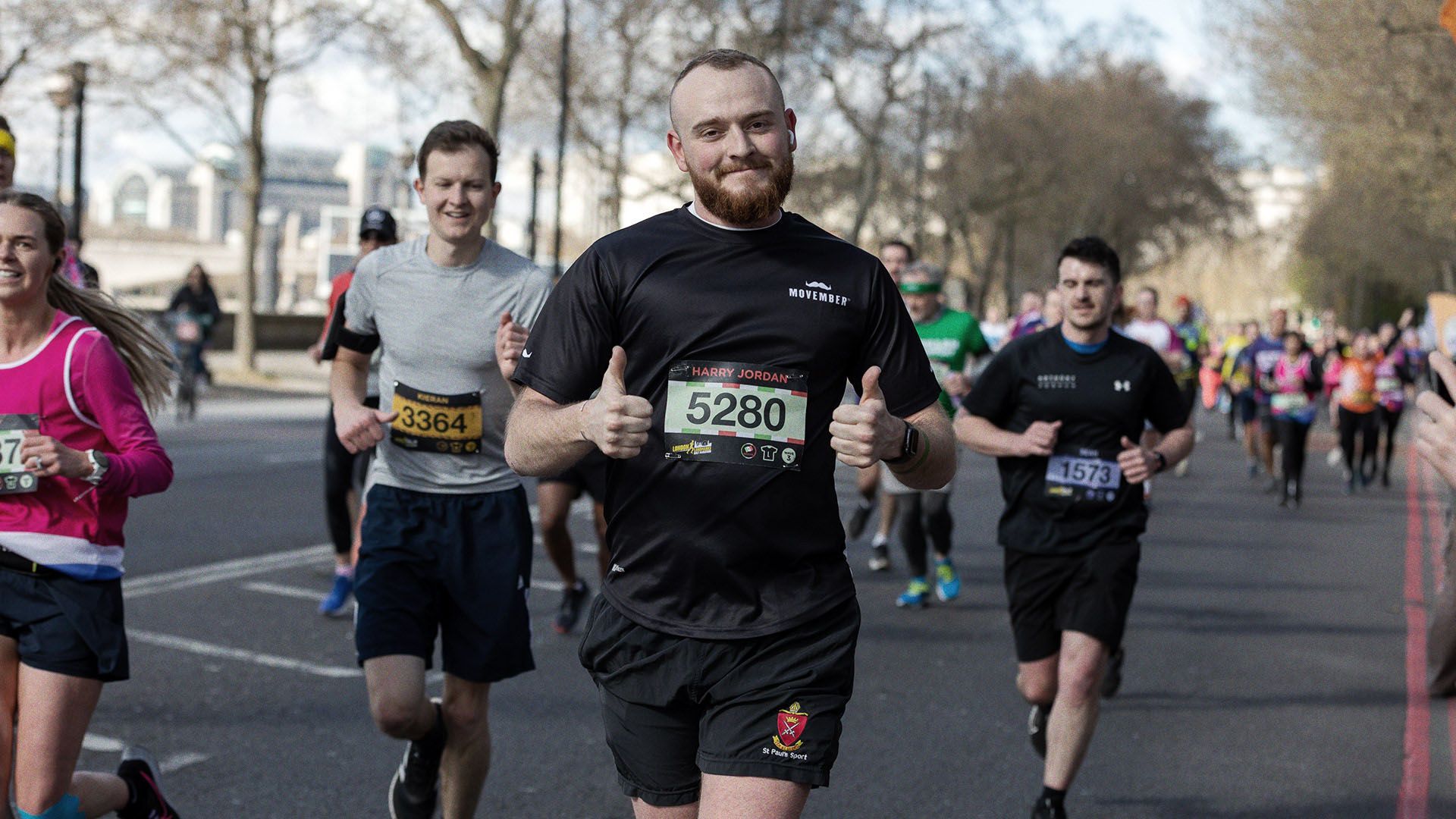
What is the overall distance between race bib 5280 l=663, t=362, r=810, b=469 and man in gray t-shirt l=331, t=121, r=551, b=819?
1636 mm

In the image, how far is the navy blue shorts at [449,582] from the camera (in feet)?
15.7

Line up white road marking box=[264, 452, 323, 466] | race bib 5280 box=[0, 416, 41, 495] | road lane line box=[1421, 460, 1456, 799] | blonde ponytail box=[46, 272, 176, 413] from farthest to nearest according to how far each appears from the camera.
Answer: white road marking box=[264, 452, 323, 466], road lane line box=[1421, 460, 1456, 799], blonde ponytail box=[46, 272, 176, 413], race bib 5280 box=[0, 416, 41, 495]

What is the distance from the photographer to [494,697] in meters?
7.07

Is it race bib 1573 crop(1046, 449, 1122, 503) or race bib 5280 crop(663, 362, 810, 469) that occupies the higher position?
race bib 5280 crop(663, 362, 810, 469)

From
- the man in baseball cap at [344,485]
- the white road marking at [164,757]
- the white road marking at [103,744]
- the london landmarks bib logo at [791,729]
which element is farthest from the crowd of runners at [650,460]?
the man in baseball cap at [344,485]

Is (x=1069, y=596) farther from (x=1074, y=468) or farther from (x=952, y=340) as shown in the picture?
(x=952, y=340)

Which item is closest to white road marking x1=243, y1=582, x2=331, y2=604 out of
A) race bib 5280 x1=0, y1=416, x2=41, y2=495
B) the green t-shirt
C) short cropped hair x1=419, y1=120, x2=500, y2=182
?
the green t-shirt

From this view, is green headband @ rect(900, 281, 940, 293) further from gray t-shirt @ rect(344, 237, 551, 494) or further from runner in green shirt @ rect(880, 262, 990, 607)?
gray t-shirt @ rect(344, 237, 551, 494)

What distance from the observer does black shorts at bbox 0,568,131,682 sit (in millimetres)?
3988

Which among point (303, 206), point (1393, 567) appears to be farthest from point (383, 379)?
point (303, 206)

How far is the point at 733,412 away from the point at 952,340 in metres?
7.05

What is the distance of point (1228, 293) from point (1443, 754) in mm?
116600

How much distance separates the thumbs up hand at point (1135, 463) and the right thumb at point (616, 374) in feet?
9.83

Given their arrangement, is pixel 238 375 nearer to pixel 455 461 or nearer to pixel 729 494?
pixel 455 461
